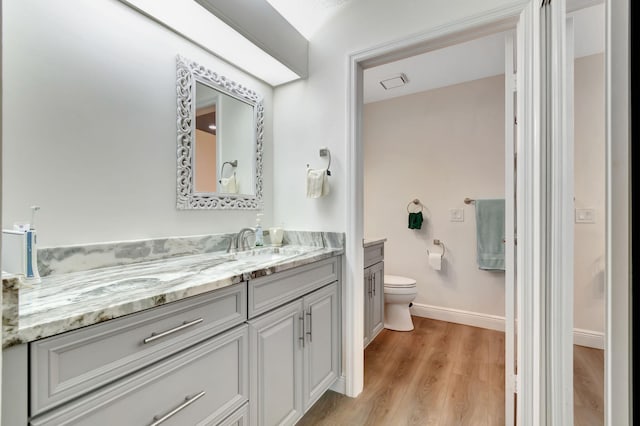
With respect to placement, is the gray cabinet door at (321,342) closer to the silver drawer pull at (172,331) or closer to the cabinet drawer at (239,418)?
the cabinet drawer at (239,418)

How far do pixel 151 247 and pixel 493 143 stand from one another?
9.49 feet

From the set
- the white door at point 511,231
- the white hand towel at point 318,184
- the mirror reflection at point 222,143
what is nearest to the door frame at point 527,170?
the white door at point 511,231

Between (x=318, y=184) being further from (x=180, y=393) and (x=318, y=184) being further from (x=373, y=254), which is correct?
(x=180, y=393)

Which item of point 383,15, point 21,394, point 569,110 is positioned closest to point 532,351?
point 569,110

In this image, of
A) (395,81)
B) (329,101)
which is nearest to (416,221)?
(395,81)

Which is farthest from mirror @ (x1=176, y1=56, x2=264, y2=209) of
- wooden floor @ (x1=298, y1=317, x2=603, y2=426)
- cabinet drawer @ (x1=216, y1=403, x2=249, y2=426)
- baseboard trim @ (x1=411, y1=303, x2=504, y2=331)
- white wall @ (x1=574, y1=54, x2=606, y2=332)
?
baseboard trim @ (x1=411, y1=303, x2=504, y2=331)

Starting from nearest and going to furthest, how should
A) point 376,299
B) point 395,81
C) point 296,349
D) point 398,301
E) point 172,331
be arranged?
point 172,331, point 296,349, point 376,299, point 398,301, point 395,81

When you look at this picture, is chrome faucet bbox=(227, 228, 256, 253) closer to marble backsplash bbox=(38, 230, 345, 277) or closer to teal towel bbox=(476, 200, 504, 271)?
marble backsplash bbox=(38, 230, 345, 277)

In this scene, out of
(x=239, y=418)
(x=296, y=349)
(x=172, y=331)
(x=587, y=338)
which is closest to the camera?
(x=587, y=338)

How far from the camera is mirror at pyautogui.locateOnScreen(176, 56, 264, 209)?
1.58 m

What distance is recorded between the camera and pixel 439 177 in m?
3.00

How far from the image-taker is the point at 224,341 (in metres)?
1.07

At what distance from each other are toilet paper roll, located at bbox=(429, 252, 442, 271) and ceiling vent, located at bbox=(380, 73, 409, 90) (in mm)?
1740

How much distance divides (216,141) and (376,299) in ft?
5.68
